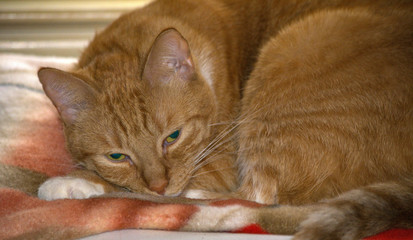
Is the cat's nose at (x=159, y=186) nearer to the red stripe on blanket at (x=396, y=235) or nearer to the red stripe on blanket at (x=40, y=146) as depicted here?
the red stripe on blanket at (x=40, y=146)

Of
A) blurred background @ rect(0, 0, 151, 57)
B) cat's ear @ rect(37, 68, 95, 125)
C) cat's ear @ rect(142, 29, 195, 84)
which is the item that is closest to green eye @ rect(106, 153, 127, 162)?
cat's ear @ rect(37, 68, 95, 125)

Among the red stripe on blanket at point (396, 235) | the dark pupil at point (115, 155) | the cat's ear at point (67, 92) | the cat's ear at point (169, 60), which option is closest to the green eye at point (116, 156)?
the dark pupil at point (115, 155)

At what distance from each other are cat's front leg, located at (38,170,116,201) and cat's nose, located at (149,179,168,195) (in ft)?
0.83

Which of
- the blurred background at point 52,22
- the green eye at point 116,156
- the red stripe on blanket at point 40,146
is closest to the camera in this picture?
the green eye at point 116,156

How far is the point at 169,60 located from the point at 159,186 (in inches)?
22.6

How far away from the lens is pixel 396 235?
60.1 inches

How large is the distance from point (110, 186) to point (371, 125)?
1206mm

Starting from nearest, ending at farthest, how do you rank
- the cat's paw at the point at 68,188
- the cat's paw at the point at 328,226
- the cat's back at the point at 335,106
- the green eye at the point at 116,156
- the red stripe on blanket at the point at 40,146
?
the cat's paw at the point at 328,226, the cat's back at the point at 335,106, the cat's paw at the point at 68,188, the green eye at the point at 116,156, the red stripe on blanket at the point at 40,146

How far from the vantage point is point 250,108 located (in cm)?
220

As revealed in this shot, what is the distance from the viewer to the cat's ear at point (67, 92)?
1.90 m

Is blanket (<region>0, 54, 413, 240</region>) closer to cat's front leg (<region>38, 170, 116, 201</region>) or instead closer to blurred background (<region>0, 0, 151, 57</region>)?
cat's front leg (<region>38, 170, 116, 201</region>)

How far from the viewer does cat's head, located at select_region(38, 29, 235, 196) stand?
77.0 inches

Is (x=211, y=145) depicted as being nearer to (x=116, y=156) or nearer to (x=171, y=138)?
(x=171, y=138)

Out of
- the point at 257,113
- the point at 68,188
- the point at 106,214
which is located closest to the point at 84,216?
the point at 106,214
